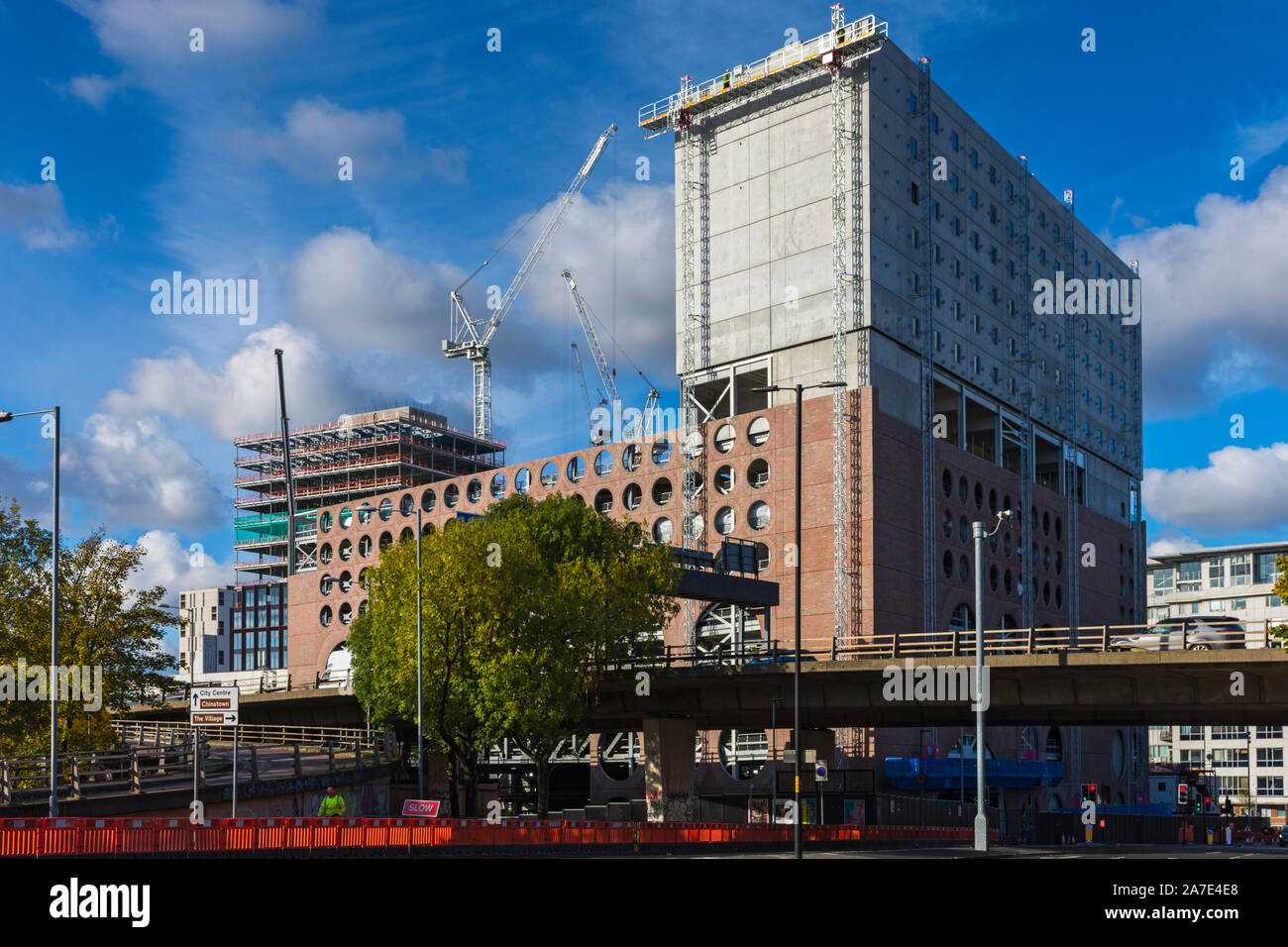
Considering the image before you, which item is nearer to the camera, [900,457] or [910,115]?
[900,457]

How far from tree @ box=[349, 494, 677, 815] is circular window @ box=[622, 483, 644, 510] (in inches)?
1583

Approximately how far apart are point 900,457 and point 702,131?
102ft

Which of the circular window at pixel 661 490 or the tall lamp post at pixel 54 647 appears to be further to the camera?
the circular window at pixel 661 490

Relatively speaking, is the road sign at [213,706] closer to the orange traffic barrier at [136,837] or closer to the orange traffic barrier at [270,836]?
the orange traffic barrier at [136,837]

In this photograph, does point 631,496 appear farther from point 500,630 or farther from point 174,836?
point 174,836

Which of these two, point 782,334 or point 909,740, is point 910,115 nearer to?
point 782,334

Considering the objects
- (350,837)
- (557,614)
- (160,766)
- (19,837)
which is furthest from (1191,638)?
(19,837)

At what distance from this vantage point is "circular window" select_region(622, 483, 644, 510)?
101625mm

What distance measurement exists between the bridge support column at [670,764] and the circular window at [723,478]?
30.7m

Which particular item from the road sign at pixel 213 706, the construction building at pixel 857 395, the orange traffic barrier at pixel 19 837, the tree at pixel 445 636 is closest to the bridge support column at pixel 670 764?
the tree at pixel 445 636

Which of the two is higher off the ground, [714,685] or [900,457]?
[900,457]

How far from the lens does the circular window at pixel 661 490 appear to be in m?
99.9

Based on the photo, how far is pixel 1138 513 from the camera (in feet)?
456
